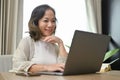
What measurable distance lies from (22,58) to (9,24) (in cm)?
172

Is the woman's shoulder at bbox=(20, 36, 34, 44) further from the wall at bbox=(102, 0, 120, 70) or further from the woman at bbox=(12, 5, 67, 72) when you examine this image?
the wall at bbox=(102, 0, 120, 70)

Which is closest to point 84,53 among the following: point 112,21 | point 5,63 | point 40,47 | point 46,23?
point 40,47

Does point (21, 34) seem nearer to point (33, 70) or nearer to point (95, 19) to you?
point (95, 19)

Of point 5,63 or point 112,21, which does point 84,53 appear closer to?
point 5,63

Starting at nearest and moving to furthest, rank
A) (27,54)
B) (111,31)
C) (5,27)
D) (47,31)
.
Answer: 1. (27,54)
2. (47,31)
3. (5,27)
4. (111,31)

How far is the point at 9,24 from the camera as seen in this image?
339 centimetres

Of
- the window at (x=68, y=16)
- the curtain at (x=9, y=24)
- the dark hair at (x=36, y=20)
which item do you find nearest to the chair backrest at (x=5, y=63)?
the dark hair at (x=36, y=20)

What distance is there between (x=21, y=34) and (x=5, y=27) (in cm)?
28

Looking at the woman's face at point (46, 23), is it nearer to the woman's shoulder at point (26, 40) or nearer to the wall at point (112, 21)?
the woman's shoulder at point (26, 40)

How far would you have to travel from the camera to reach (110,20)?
3.83m

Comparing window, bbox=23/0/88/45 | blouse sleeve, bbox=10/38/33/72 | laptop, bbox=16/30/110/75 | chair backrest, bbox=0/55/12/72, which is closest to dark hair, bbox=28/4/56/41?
blouse sleeve, bbox=10/38/33/72

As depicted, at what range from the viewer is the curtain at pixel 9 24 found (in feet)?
11.0

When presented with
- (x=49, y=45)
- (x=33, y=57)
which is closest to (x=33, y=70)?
(x=33, y=57)

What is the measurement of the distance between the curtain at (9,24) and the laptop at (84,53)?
196 centimetres
